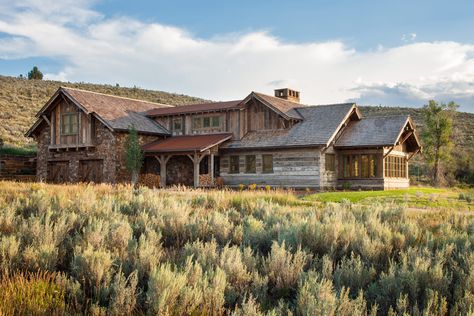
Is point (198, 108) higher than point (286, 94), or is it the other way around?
point (286, 94)

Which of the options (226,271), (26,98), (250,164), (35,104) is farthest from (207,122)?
(26,98)

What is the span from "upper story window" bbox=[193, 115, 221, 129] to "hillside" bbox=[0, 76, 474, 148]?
64.0ft

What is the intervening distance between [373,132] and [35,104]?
4769cm

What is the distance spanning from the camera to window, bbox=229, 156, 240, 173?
32.8m

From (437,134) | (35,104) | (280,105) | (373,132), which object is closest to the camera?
(373,132)

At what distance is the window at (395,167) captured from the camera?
31.9m

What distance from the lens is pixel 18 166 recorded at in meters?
36.0

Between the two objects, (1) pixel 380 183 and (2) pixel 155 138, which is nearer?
(1) pixel 380 183

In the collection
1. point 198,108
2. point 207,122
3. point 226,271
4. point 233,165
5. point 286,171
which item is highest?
point 198,108

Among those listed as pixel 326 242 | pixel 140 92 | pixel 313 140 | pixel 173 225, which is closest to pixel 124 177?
pixel 313 140

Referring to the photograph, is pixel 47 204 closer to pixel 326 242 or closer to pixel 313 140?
pixel 326 242

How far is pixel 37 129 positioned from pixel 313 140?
20.6 metres

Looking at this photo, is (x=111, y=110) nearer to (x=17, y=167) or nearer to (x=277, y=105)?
(x=17, y=167)

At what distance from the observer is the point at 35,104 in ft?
Answer: 208
